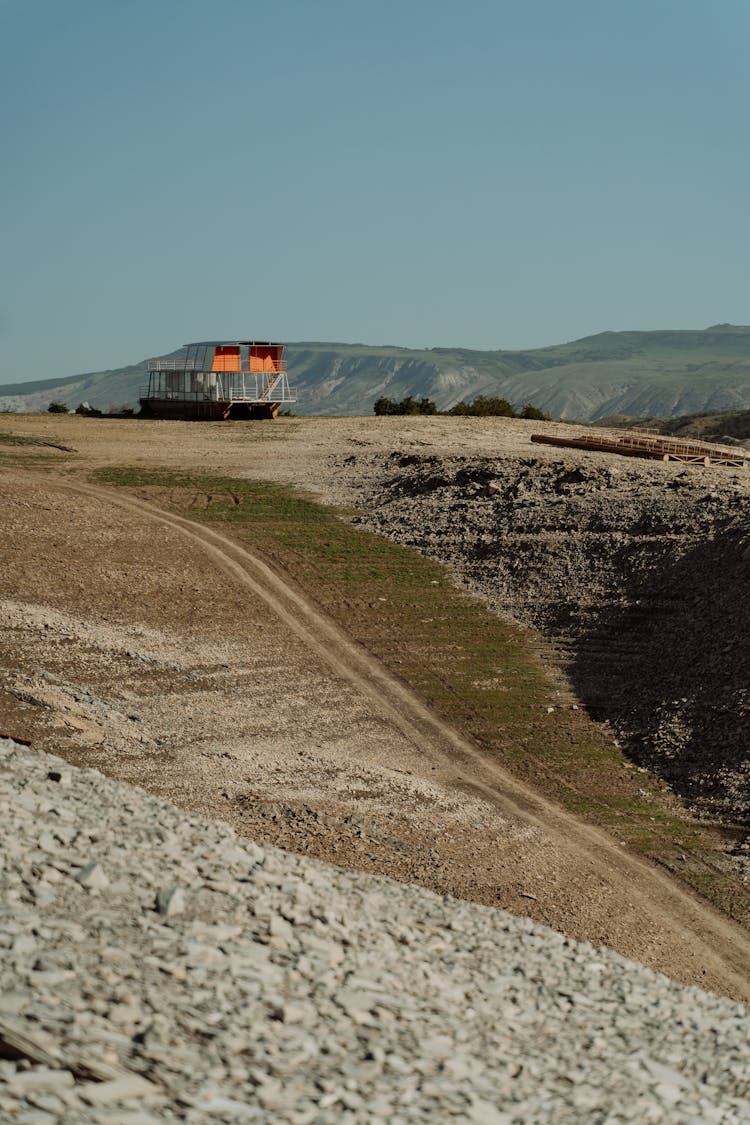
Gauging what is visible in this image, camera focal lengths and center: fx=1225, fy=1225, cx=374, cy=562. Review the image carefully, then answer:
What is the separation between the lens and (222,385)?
54781mm

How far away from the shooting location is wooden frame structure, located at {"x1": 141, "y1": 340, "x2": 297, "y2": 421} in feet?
179

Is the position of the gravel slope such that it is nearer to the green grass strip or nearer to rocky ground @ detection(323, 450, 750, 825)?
the green grass strip

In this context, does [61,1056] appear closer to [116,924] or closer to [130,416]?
[116,924]

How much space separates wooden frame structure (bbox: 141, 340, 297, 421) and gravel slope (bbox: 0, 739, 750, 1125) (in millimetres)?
44252

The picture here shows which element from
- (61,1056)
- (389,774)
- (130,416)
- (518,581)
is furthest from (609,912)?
(130,416)

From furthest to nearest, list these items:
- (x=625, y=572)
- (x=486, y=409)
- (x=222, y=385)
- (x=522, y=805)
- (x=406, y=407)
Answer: (x=406, y=407) < (x=486, y=409) < (x=222, y=385) < (x=625, y=572) < (x=522, y=805)

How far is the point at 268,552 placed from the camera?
30453 millimetres

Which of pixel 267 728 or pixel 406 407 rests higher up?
pixel 406 407

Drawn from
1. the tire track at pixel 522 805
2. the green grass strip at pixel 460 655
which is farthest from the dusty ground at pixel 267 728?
the green grass strip at pixel 460 655

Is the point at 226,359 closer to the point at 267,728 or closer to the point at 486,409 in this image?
the point at 486,409

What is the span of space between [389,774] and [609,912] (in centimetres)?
431

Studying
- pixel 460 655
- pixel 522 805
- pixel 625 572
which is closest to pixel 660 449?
pixel 625 572

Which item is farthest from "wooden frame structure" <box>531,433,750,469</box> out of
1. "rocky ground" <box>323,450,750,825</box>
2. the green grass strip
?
the green grass strip

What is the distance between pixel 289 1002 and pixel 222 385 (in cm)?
4825
